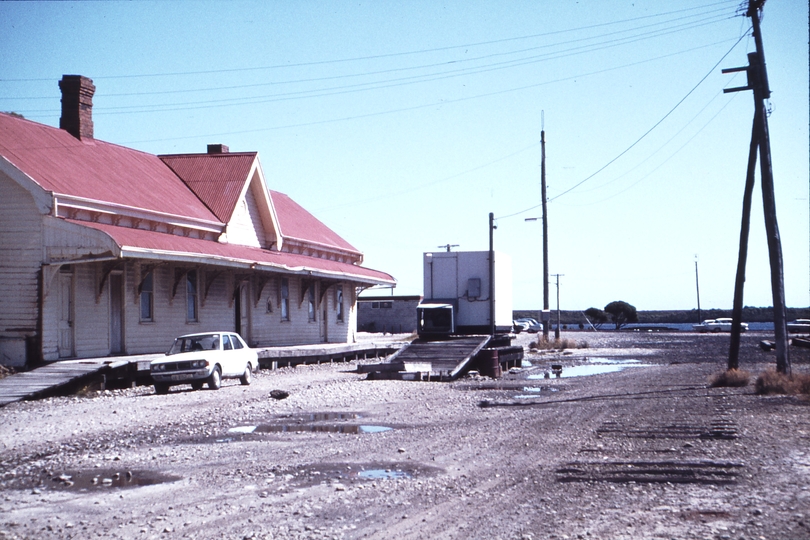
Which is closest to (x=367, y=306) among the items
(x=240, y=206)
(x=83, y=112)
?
(x=240, y=206)

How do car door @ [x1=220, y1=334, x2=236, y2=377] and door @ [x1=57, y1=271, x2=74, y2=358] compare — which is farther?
door @ [x1=57, y1=271, x2=74, y2=358]

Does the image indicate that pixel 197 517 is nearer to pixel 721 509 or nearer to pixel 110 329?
pixel 721 509

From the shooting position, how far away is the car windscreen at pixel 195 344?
2095 cm

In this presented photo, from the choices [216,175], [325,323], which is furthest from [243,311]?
[325,323]

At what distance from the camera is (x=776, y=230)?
20.3m

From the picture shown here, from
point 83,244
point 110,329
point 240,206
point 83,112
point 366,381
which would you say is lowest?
point 366,381

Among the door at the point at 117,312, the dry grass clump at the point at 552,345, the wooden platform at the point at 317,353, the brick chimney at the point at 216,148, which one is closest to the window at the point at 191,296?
the wooden platform at the point at 317,353

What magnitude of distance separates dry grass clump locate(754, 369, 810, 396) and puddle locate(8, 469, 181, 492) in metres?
13.6

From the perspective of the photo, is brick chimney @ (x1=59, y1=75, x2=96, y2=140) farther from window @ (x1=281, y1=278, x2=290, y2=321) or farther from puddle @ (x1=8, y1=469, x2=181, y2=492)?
puddle @ (x1=8, y1=469, x2=181, y2=492)

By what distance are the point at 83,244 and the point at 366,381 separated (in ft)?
26.8

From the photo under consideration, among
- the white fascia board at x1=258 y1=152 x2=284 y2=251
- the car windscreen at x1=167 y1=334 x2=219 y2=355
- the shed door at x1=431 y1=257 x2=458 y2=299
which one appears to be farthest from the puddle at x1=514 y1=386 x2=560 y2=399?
the white fascia board at x1=258 y1=152 x2=284 y2=251

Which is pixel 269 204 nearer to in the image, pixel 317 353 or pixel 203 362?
pixel 317 353

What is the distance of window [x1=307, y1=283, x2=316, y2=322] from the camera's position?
3658 cm

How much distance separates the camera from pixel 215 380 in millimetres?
20469
